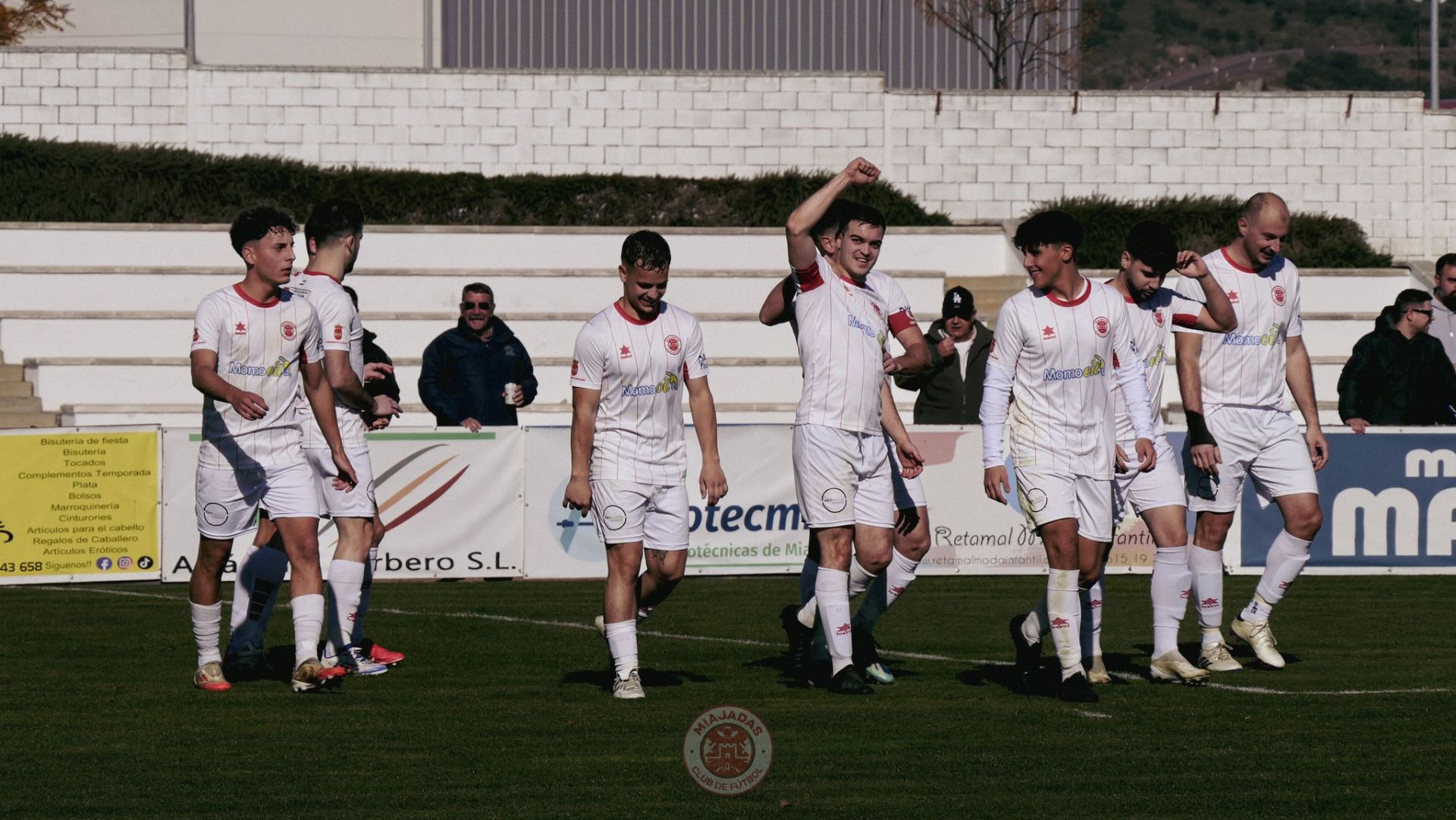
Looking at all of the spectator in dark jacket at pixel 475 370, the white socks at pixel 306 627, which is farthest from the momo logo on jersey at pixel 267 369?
the spectator in dark jacket at pixel 475 370

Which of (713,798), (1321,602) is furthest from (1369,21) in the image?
(713,798)

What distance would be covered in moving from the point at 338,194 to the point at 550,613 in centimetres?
1342

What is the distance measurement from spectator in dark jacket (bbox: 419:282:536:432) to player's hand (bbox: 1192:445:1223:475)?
6.77 meters

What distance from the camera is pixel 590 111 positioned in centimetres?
2638

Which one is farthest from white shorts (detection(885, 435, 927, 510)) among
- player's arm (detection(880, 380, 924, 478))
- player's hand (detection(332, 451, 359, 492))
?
player's hand (detection(332, 451, 359, 492))

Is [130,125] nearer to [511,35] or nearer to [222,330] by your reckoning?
[511,35]

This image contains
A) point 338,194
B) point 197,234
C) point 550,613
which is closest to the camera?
point 550,613

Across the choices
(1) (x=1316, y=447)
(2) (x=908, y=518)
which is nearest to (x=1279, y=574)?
(1) (x=1316, y=447)

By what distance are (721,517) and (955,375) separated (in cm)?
253

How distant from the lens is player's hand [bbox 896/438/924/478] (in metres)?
9.29

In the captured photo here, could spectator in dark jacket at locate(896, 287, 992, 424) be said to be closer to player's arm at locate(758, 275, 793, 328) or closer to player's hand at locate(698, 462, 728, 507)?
player's arm at locate(758, 275, 793, 328)

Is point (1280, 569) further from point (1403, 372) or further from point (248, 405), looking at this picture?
point (1403, 372)

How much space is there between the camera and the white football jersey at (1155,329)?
9.59m

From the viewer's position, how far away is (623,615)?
898 cm
